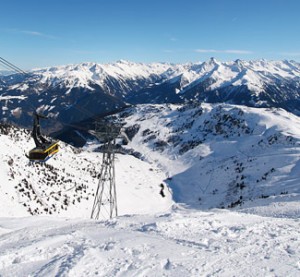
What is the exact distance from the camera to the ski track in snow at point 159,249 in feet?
42.8

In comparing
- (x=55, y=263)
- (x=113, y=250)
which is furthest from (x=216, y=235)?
(x=55, y=263)

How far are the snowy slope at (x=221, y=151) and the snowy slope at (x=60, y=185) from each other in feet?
30.2

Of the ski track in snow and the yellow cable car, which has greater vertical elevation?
the yellow cable car

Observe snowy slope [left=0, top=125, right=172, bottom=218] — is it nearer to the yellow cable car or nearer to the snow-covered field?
the snow-covered field

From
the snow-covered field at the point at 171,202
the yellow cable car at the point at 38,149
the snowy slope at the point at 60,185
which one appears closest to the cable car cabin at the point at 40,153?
the yellow cable car at the point at 38,149

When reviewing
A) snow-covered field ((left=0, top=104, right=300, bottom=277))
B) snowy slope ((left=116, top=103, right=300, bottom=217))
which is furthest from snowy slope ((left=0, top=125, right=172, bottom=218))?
snowy slope ((left=116, top=103, right=300, bottom=217))

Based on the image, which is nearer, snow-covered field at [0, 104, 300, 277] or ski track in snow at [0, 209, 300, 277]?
ski track in snow at [0, 209, 300, 277]

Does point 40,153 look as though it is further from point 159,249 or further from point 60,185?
point 60,185

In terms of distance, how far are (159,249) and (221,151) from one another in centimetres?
8663

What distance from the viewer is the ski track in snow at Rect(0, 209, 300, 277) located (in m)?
13.1

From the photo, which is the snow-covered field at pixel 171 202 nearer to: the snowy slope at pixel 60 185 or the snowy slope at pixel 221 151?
the snowy slope at pixel 60 185

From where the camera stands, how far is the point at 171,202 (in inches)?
2687

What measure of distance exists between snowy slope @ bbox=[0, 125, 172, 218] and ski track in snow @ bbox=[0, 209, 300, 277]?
83.0 ft

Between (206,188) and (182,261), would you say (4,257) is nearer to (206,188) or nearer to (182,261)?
(182,261)
